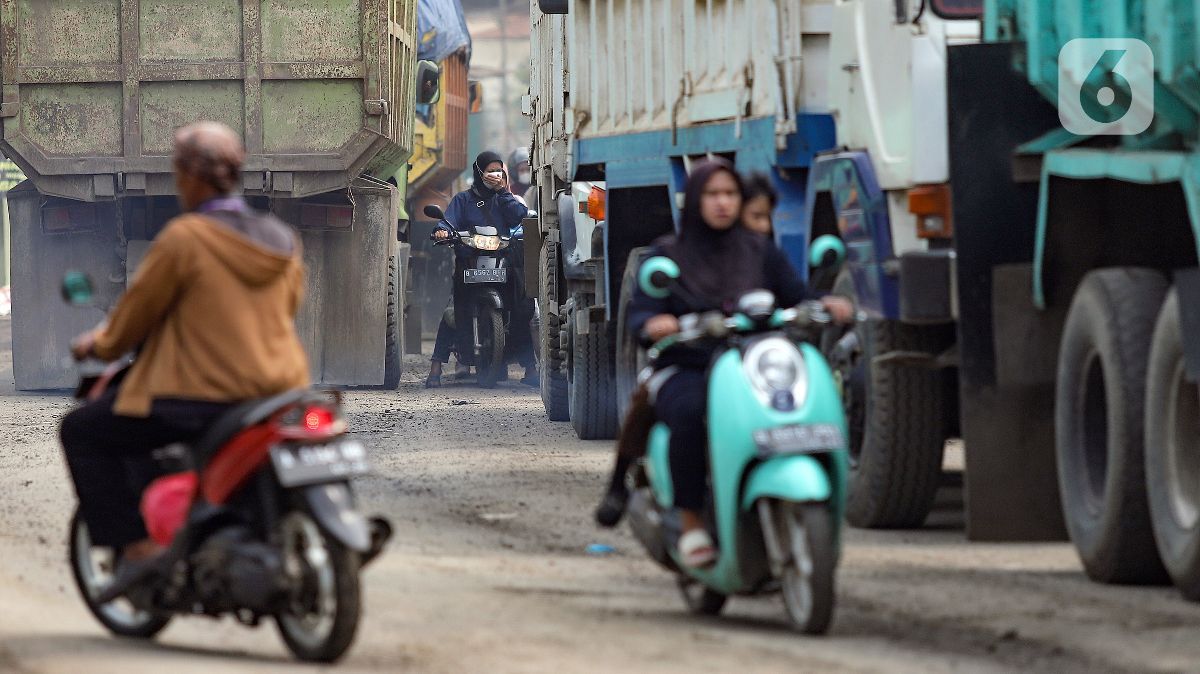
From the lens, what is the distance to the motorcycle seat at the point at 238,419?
5340 millimetres

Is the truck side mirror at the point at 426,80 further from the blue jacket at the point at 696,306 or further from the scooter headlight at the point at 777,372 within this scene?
the scooter headlight at the point at 777,372

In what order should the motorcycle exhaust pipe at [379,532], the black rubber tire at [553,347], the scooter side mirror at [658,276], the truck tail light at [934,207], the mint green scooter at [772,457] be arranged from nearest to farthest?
the motorcycle exhaust pipe at [379,532] < the mint green scooter at [772,457] < the scooter side mirror at [658,276] < the truck tail light at [934,207] < the black rubber tire at [553,347]

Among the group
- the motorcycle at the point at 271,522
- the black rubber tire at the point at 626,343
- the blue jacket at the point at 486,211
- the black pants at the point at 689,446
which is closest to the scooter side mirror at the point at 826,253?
the black pants at the point at 689,446

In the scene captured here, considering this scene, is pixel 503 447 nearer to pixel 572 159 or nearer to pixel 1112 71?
pixel 572 159

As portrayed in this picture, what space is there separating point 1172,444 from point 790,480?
142cm

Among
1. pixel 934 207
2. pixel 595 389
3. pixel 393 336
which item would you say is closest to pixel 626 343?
pixel 595 389

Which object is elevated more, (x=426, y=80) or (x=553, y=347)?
(x=426, y=80)

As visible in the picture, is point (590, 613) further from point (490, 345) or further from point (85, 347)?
point (490, 345)

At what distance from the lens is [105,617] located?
602cm

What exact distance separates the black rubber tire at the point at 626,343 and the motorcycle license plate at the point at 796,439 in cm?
526

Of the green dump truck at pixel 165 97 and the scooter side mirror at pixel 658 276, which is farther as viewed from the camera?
the green dump truck at pixel 165 97

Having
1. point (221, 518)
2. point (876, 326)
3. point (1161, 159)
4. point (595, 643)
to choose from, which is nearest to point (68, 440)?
point (221, 518)

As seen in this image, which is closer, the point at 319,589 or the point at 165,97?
the point at 319,589

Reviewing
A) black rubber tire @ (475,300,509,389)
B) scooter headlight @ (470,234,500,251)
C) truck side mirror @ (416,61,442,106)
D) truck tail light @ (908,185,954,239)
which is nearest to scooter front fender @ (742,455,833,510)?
truck tail light @ (908,185,954,239)
